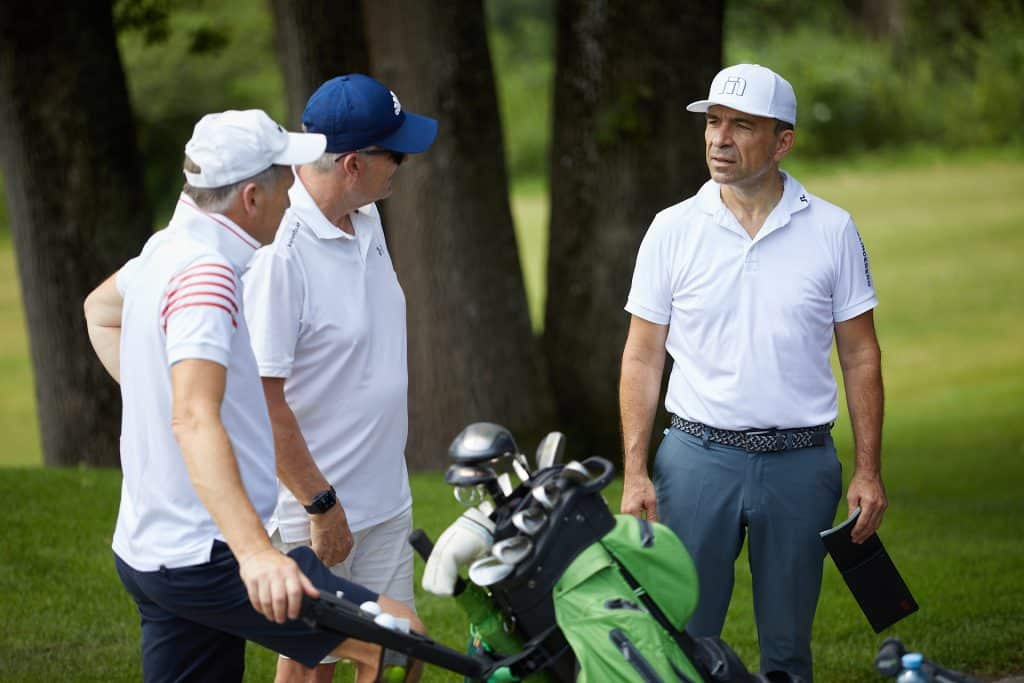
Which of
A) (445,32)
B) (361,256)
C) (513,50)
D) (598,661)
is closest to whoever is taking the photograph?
(598,661)

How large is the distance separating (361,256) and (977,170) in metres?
34.2

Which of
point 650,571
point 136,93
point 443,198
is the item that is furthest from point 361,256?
point 136,93

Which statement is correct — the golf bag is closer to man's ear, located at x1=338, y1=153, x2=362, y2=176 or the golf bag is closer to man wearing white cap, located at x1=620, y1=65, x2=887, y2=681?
man wearing white cap, located at x1=620, y1=65, x2=887, y2=681

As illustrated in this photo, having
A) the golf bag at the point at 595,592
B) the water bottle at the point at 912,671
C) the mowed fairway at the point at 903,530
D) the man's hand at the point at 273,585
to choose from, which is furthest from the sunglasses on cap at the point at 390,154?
the mowed fairway at the point at 903,530

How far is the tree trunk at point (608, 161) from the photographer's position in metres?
10.7

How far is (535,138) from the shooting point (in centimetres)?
4284

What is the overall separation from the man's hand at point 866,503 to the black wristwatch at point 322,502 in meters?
1.61

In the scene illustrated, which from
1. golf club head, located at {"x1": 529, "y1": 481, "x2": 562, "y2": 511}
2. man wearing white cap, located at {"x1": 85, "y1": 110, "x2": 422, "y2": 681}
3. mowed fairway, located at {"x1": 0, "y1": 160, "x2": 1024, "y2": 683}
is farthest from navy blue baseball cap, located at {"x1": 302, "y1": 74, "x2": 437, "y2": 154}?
mowed fairway, located at {"x1": 0, "y1": 160, "x2": 1024, "y2": 683}

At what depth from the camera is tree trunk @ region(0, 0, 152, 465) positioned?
1082 centimetres

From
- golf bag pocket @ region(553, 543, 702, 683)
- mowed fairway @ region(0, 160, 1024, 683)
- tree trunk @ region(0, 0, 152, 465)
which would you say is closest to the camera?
golf bag pocket @ region(553, 543, 702, 683)

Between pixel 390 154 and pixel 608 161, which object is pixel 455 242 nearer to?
pixel 608 161

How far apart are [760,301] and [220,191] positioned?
1749 mm

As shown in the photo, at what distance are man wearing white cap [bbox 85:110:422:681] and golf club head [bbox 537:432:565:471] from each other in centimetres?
54

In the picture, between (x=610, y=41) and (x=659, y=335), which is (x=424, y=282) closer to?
(x=610, y=41)
